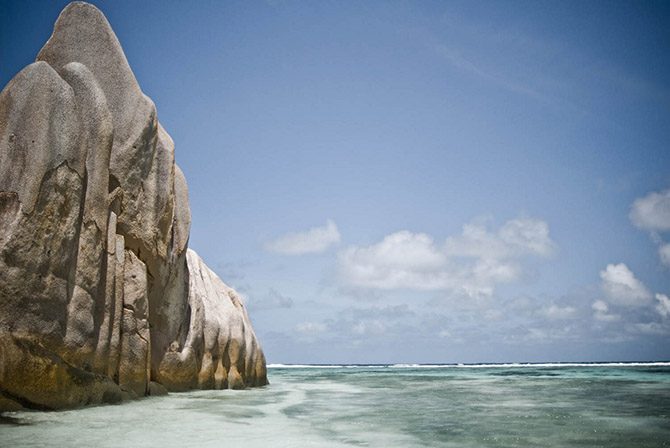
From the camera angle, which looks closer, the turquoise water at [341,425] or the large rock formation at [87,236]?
the turquoise water at [341,425]

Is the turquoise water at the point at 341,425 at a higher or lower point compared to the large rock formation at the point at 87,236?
lower

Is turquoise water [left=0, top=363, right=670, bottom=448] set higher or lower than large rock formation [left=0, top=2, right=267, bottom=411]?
lower

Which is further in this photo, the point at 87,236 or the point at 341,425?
the point at 87,236

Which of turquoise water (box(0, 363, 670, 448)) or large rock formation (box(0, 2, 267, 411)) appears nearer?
turquoise water (box(0, 363, 670, 448))

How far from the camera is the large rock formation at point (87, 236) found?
375 inches

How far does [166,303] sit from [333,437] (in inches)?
346

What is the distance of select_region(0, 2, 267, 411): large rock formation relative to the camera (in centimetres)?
953

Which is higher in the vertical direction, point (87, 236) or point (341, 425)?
point (87, 236)

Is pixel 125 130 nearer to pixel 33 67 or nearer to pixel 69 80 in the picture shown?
pixel 69 80

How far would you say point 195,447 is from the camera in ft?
21.3

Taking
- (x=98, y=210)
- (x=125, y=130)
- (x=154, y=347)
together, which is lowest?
(x=154, y=347)

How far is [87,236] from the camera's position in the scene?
1109 cm

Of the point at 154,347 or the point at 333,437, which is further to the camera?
the point at 154,347

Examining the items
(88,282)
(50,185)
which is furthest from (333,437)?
(50,185)
